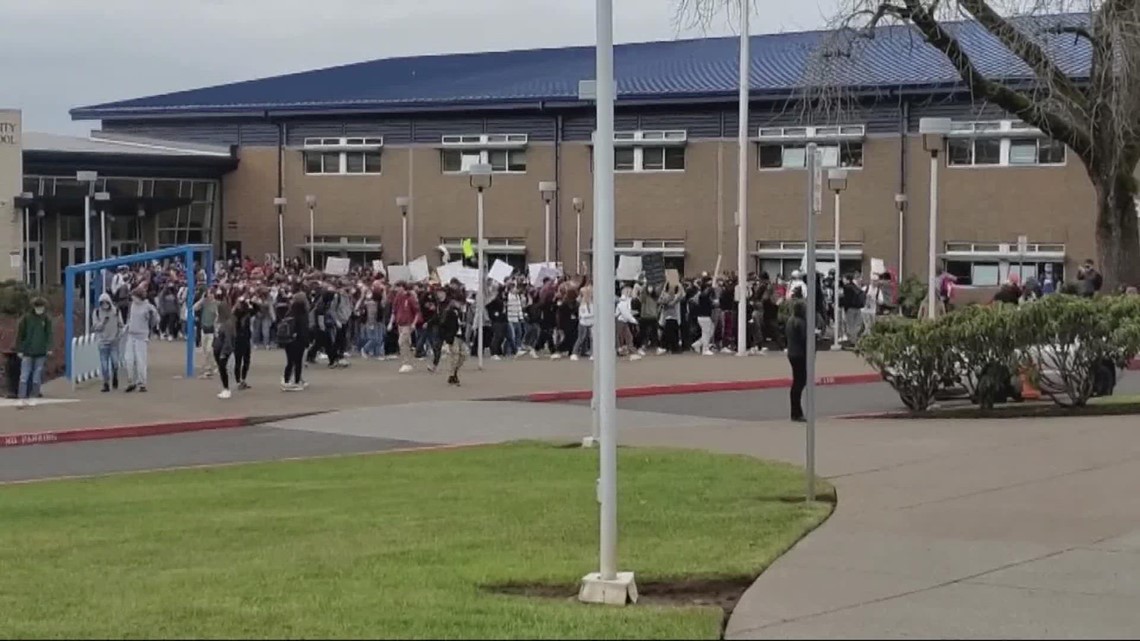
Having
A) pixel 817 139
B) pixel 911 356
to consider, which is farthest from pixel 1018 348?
pixel 817 139

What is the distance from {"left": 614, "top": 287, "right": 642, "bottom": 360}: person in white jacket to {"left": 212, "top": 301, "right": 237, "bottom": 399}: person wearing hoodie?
9.61 m

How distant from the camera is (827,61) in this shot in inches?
1093

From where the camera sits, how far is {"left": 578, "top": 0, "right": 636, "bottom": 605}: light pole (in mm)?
8453

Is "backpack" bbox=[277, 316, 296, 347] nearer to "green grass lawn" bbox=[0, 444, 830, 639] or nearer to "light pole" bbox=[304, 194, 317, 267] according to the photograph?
"green grass lawn" bbox=[0, 444, 830, 639]

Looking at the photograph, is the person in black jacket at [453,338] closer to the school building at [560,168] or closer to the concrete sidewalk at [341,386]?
the concrete sidewalk at [341,386]

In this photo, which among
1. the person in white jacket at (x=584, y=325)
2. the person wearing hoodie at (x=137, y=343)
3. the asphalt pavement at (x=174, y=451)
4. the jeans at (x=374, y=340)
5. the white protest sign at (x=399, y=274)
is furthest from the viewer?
the white protest sign at (x=399, y=274)

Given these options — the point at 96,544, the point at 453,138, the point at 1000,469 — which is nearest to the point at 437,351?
the point at 1000,469

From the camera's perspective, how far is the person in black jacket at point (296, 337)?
26141 mm

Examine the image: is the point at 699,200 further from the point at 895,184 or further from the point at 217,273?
the point at 217,273

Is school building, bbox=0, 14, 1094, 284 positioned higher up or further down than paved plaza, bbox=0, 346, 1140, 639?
higher up

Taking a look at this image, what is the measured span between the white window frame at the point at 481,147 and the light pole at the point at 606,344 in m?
46.9

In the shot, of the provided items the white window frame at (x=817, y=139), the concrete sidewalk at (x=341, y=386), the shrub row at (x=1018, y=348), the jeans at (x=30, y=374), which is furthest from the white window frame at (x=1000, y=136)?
the jeans at (x=30, y=374)

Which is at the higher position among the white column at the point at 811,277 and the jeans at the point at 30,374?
the white column at the point at 811,277

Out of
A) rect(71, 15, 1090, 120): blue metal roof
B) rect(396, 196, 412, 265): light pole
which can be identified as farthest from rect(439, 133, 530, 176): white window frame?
rect(396, 196, 412, 265): light pole
